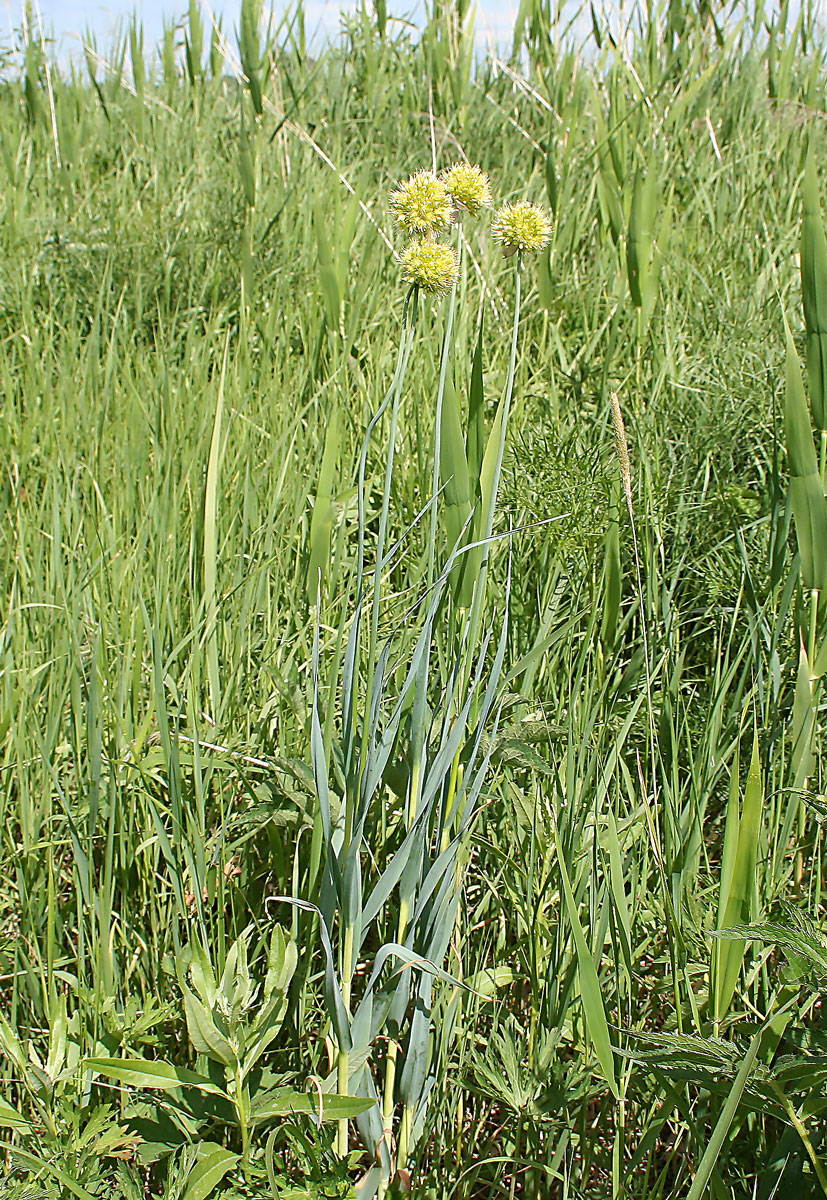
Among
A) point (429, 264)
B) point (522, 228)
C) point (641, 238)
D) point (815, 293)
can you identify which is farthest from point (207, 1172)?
point (641, 238)

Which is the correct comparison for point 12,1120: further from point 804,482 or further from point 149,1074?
point 804,482

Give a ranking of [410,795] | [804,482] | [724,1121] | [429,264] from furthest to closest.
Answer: [804,482] < [410,795] < [429,264] < [724,1121]

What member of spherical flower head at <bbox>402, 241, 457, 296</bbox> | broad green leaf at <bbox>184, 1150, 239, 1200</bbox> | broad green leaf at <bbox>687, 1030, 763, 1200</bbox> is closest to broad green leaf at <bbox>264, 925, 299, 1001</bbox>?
broad green leaf at <bbox>184, 1150, 239, 1200</bbox>

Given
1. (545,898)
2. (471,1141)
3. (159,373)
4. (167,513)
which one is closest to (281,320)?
(159,373)

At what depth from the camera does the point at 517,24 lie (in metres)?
3.72

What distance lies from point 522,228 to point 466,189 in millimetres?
74

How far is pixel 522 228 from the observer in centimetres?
98

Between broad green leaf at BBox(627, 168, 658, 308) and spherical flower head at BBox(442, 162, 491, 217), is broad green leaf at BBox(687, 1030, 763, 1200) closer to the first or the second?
spherical flower head at BBox(442, 162, 491, 217)

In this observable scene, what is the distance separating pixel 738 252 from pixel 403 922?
235cm

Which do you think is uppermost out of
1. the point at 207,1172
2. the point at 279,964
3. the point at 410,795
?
the point at 410,795

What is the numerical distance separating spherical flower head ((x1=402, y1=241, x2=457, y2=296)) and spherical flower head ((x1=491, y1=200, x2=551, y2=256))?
14 centimetres

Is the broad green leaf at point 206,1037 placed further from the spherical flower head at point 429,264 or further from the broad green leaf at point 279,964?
the spherical flower head at point 429,264

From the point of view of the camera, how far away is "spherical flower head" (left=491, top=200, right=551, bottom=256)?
98cm

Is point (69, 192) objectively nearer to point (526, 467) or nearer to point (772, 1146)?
point (526, 467)
